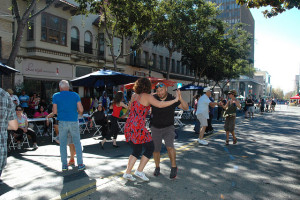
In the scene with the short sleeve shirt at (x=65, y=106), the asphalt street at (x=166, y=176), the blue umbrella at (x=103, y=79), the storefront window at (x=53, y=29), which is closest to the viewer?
the asphalt street at (x=166, y=176)

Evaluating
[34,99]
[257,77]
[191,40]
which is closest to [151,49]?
[191,40]

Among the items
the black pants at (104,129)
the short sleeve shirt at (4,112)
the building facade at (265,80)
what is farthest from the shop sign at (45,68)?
the building facade at (265,80)

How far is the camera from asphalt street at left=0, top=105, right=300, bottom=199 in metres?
3.92

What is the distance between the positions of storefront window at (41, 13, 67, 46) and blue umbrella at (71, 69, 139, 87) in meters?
9.69

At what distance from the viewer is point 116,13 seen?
48.5 ft

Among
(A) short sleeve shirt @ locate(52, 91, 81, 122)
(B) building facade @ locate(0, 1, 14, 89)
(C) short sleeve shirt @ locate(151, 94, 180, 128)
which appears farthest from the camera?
(B) building facade @ locate(0, 1, 14, 89)

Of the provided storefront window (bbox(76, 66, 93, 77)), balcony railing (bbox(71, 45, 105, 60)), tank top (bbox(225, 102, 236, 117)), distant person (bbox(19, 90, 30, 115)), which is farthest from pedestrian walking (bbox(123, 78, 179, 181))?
storefront window (bbox(76, 66, 93, 77))

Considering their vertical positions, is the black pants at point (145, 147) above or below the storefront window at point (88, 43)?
below

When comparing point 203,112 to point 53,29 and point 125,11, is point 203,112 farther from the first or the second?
point 53,29

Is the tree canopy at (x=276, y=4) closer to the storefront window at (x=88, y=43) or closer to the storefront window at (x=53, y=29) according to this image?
the storefront window at (x=53, y=29)

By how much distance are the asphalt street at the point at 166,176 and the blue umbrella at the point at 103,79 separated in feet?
11.1

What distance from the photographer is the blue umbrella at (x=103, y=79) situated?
9730 millimetres

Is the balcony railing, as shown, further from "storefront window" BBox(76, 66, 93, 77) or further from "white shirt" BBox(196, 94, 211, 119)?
"white shirt" BBox(196, 94, 211, 119)

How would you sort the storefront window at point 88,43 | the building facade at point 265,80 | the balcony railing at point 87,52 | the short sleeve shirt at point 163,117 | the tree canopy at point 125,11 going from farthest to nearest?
the building facade at point 265,80 → the storefront window at point 88,43 → the balcony railing at point 87,52 → the tree canopy at point 125,11 → the short sleeve shirt at point 163,117
